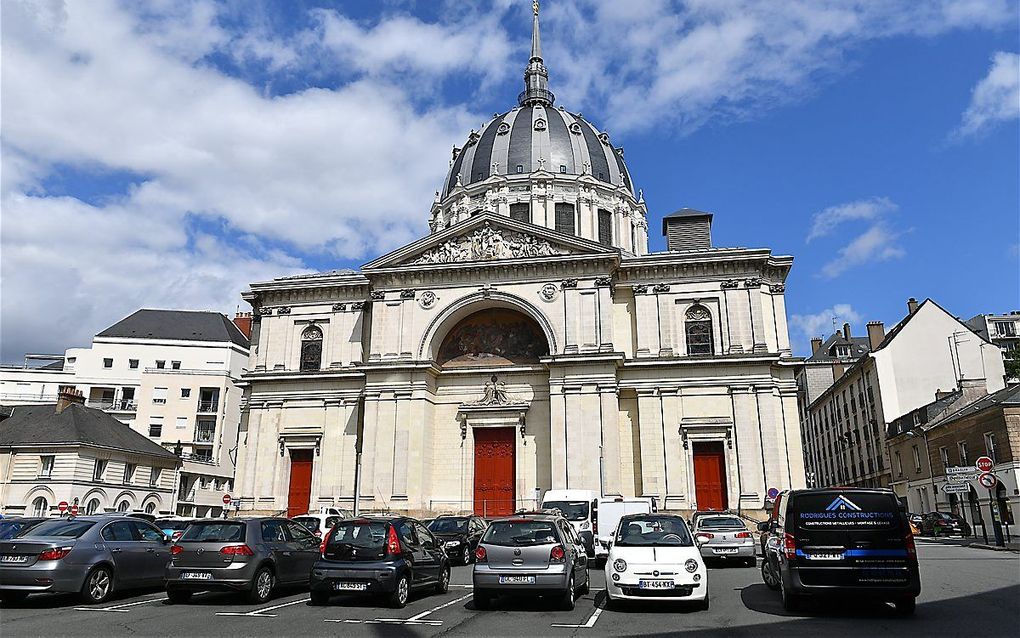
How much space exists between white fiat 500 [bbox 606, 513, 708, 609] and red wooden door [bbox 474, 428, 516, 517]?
22.3 meters

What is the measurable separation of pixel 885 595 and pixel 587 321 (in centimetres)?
2398

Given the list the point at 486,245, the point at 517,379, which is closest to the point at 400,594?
the point at 517,379

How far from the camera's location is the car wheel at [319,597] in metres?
13.1

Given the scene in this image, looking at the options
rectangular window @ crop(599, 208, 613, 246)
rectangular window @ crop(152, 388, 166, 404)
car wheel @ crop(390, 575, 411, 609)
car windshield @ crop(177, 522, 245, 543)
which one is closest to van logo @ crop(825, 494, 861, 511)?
car wheel @ crop(390, 575, 411, 609)

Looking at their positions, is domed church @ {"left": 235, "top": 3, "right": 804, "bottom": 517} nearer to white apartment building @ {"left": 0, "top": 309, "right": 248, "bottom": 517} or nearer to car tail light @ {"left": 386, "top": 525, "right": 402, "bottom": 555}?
car tail light @ {"left": 386, "top": 525, "right": 402, "bottom": 555}

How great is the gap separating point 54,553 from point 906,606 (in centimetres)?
1398

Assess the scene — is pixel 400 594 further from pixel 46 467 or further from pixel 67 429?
pixel 67 429

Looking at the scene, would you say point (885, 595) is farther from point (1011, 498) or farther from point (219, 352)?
point (219, 352)

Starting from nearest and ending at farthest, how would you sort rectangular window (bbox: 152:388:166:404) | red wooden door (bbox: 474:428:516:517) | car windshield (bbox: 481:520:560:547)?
car windshield (bbox: 481:520:560:547) < red wooden door (bbox: 474:428:516:517) < rectangular window (bbox: 152:388:166:404)

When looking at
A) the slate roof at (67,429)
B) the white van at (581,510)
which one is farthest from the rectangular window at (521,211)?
the white van at (581,510)

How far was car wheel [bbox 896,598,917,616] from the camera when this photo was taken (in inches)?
456

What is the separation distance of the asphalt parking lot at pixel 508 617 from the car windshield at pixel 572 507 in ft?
29.5

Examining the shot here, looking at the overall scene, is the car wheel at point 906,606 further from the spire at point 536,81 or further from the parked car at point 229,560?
the spire at point 536,81

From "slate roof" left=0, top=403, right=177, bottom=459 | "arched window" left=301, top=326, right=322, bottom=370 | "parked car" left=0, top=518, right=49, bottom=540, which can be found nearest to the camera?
"parked car" left=0, top=518, right=49, bottom=540
